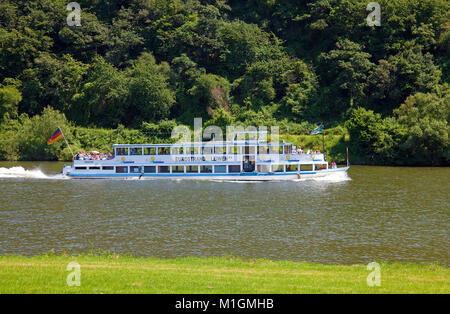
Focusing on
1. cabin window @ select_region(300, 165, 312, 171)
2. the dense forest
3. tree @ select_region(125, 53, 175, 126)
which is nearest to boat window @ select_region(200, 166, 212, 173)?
cabin window @ select_region(300, 165, 312, 171)

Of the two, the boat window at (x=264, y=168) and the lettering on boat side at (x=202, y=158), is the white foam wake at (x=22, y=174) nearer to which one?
the lettering on boat side at (x=202, y=158)

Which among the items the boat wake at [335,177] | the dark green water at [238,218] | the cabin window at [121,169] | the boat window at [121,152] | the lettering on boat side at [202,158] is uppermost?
the boat window at [121,152]

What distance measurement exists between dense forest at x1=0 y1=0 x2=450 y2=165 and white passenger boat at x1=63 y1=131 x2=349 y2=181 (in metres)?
19.6

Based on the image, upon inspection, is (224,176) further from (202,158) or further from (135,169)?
(135,169)

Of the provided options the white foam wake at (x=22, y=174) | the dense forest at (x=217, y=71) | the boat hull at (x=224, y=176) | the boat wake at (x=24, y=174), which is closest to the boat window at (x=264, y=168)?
the boat hull at (x=224, y=176)

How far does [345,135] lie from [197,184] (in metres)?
35.4

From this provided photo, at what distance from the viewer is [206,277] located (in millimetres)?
18797

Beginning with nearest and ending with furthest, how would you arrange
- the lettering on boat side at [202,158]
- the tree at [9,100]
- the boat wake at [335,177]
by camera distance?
the boat wake at [335,177] < the lettering on boat side at [202,158] < the tree at [9,100]

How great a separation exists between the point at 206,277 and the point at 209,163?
44.5 m

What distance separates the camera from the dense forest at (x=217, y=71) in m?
89.3

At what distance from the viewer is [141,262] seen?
2286 centimetres

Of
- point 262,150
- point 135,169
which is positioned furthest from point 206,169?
Result: point 135,169

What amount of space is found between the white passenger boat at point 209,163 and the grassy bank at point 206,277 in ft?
127

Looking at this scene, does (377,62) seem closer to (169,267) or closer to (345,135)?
(345,135)
